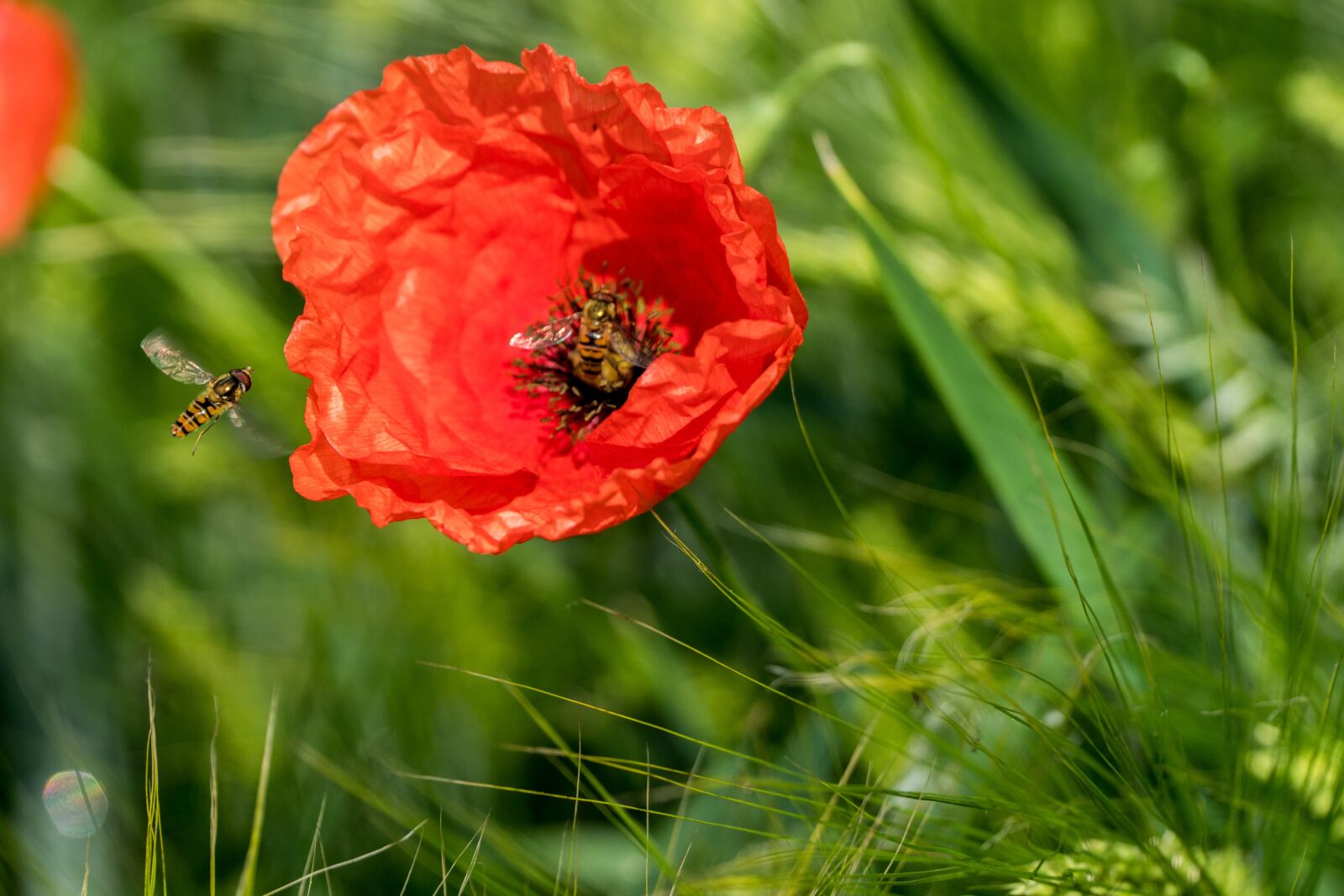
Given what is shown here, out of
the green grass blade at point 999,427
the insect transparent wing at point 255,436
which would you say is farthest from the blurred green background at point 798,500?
the insect transparent wing at point 255,436

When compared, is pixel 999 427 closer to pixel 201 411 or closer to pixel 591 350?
pixel 591 350

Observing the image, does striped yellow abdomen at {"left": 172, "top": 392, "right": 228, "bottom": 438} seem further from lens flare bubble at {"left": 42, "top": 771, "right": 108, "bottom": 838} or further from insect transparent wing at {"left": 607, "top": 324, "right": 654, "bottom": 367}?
lens flare bubble at {"left": 42, "top": 771, "right": 108, "bottom": 838}

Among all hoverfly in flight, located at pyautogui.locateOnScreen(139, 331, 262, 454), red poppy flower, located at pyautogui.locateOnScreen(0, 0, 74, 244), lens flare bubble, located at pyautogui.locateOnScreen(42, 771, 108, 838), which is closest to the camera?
hoverfly in flight, located at pyautogui.locateOnScreen(139, 331, 262, 454)

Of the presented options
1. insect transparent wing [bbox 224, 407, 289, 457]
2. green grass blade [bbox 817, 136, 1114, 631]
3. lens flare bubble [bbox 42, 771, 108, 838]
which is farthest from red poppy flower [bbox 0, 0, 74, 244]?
green grass blade [bbox 817, 136, 1114, 631]

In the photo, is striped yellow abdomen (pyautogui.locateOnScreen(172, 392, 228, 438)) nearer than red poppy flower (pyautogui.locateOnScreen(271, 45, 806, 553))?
No

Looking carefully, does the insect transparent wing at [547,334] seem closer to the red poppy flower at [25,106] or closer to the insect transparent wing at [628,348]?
the insect transparent wing at [628,348]

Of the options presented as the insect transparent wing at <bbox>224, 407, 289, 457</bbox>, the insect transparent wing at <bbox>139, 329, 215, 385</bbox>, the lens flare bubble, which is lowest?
the lens flare bubble

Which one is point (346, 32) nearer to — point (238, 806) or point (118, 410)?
point (118, 410)
